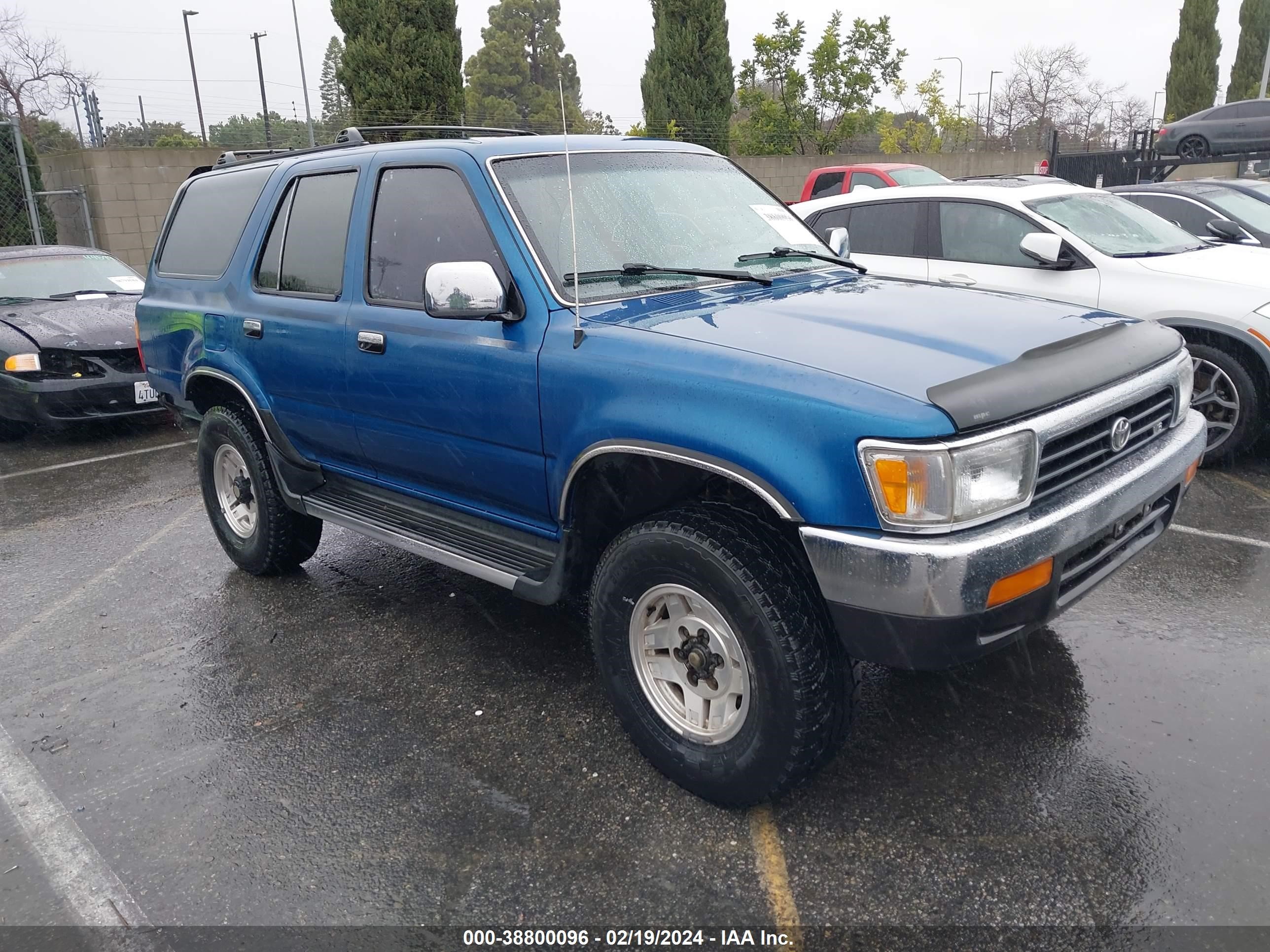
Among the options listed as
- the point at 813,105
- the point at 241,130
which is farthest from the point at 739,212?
the point at 241,130

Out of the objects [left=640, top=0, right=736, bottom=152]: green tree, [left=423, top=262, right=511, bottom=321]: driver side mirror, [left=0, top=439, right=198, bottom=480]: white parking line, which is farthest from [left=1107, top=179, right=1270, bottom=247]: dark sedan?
[left=640, top=0, right=736, bottom=152]: green tree

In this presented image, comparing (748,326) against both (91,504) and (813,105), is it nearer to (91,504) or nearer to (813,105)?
(91,504)

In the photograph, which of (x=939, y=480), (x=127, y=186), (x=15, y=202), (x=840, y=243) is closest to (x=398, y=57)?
(x=127, y=186)

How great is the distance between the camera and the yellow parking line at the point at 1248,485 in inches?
221

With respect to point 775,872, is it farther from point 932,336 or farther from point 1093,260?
point 1093,260

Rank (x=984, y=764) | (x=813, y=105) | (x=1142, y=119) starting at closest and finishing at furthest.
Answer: (x=984, y=764), (x=813, y=105), (x=1142, y=119)

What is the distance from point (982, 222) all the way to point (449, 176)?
4.57 meters

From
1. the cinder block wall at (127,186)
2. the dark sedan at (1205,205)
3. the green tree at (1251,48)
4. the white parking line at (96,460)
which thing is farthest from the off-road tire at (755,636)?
the green tree at (1251,48)

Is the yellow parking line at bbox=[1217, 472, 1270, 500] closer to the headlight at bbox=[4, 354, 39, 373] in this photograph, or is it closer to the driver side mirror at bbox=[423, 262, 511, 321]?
the driver side mirror at bbox=[423, 262, 511, 321]

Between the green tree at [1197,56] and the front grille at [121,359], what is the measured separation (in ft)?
123

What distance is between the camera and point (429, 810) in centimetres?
302

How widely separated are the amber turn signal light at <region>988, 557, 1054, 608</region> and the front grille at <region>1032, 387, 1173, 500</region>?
0.20m

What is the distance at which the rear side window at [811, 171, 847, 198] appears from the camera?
1445cm

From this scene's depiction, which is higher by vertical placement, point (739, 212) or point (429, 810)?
point (739, 212)
